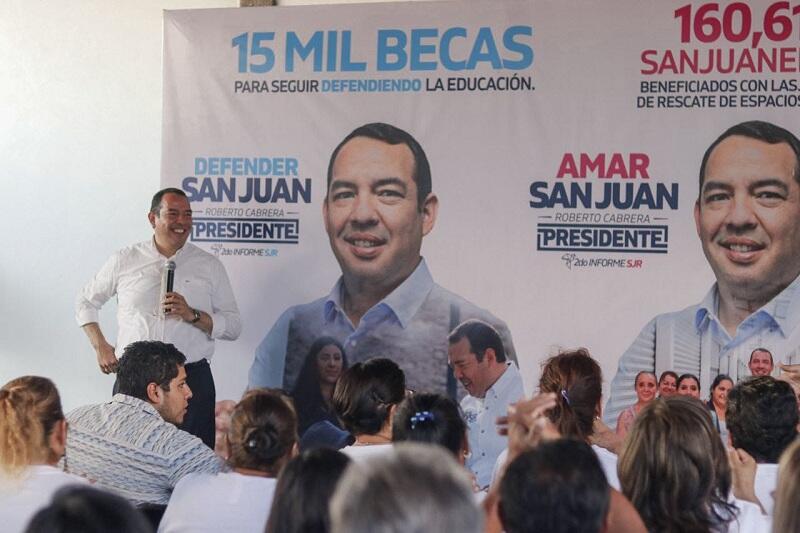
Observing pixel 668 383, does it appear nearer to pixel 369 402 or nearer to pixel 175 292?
pixel 369 402

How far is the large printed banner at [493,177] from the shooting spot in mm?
6020

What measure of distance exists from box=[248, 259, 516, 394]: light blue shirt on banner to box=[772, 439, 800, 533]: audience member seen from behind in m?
→ 4.20

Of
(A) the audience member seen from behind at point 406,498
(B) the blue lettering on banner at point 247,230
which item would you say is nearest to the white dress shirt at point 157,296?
(B) the blue lettering on banner at point 247,230

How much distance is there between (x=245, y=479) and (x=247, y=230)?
354cm

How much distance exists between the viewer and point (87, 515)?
1.67m

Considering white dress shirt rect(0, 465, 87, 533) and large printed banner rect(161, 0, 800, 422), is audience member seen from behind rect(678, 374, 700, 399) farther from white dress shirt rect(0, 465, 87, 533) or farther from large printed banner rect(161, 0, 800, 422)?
white dress shirt rect(0, 465, 87, 533)

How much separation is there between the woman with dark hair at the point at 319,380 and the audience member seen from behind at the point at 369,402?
8.03 feet

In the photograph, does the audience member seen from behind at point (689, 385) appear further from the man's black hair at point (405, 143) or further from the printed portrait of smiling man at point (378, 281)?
the man's black hair at point (405, 143)

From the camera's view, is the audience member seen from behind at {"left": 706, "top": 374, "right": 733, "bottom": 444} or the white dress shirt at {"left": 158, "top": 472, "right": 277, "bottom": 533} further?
the audience member seen from behind at {"left": 706, "top": 374, "right": 733, "bottom": 444}

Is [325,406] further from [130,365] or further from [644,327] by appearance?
[130,365]

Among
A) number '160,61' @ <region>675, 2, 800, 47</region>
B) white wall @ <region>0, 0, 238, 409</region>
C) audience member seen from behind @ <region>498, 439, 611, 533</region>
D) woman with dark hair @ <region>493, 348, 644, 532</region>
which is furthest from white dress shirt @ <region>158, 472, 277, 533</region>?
white wall @ <region>0, 0, 238, 409</region>

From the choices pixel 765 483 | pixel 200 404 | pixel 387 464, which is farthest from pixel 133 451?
pixel 200 404

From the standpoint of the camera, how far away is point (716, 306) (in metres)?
6.03

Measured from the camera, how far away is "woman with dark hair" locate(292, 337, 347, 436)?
657cm
